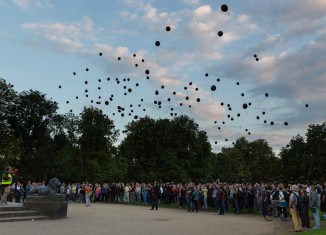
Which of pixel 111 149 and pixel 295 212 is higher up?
pixel 111 149

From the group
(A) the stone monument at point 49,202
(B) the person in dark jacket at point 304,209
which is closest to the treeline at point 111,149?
(A) the stone monument at point 49,202

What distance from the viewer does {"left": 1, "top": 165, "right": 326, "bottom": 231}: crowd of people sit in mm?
17234

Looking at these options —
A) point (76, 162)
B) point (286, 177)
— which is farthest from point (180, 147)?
point (286, 177)

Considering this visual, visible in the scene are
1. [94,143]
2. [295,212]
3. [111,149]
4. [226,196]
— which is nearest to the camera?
[295,212]

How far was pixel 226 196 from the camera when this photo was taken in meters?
25.5

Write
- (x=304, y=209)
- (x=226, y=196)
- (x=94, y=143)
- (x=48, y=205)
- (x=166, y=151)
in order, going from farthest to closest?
(x=94, y=143)
(x=166, y=151)
(x=226, y=196)
(x=48, y=205)
(x=304, y=209)

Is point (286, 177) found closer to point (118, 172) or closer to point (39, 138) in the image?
point (118, 172)

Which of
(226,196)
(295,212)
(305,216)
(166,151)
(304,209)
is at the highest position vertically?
(166,151)

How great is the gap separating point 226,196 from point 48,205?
11.6 metres

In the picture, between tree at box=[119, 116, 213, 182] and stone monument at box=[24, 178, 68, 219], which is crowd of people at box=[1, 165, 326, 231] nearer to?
stone monument at box=[24, 178, 68, 219]

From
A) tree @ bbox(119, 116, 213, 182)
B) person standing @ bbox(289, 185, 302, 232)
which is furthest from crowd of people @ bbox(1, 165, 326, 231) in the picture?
tree @ bbox(119, 116, 213, 182)

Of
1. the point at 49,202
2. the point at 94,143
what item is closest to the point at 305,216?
the point at 49,202

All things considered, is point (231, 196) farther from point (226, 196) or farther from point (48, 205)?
point (48, 205)

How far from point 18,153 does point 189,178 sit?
27.0m
